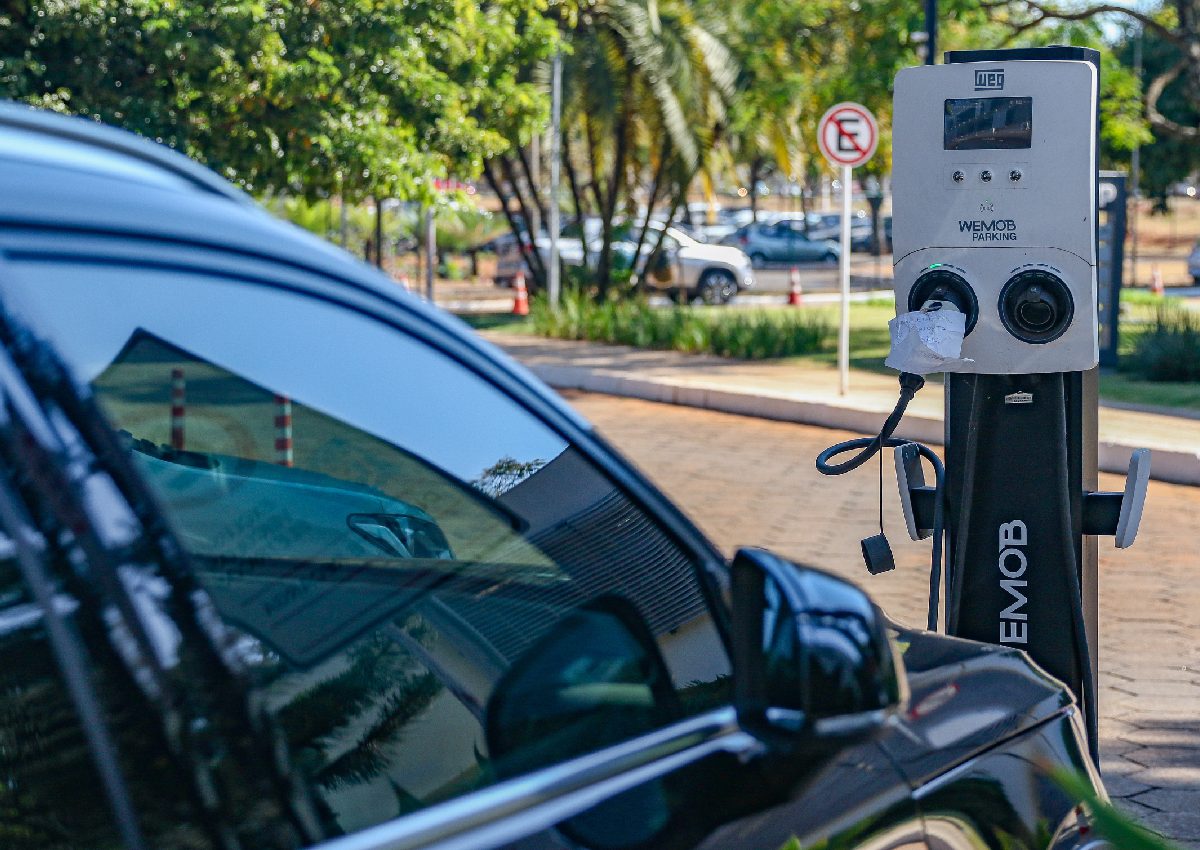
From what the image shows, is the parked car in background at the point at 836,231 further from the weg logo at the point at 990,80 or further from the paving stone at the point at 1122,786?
the weg logo at the point at 990,80

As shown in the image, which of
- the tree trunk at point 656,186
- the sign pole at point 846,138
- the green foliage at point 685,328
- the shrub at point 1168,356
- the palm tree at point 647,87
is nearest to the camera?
the sign pole at point 846,138

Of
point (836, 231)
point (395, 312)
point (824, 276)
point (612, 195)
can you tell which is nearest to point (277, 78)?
point (612, 195)

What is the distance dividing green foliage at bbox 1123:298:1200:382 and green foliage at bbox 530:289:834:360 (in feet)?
13.8

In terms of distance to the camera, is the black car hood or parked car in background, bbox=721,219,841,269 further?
parked car in background, bbox=721,219,841,269

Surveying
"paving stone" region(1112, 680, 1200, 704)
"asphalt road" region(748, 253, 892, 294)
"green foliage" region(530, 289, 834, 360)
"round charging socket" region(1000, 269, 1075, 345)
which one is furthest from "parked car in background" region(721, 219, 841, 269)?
"round charging socket" region(1000, 269, 1075, 345)

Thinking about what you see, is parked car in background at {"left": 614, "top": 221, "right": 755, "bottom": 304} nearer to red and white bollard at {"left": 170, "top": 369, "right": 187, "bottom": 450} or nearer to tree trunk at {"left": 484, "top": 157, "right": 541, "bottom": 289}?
tree trunk at {"left": 484, "top": 157, "right": 541, "bottom": 289}

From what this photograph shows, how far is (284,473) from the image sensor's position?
2236 mm

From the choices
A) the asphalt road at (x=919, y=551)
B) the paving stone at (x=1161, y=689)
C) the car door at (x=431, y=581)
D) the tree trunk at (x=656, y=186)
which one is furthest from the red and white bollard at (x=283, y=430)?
the tree trunk at (x=656, y=186)

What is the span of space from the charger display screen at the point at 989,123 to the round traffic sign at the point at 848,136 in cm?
1004

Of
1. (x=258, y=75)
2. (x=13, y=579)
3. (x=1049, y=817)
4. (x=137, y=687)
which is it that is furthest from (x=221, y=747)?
(x=258, y=75)

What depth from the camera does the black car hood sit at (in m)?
2.04

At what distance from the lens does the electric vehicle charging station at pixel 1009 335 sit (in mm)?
3910

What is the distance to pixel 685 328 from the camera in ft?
65.1

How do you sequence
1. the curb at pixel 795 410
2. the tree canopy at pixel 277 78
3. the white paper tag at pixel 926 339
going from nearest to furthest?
the white paper tag at pixel 926 339 < the curb at pixel 795 410 < the tree canopy at pixel 277 78
